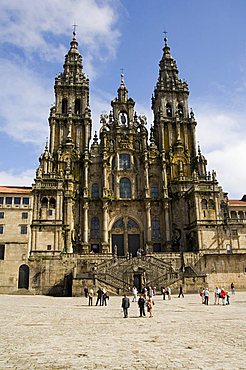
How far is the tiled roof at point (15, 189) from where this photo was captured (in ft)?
162

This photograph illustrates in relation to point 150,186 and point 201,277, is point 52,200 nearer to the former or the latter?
point 150,186

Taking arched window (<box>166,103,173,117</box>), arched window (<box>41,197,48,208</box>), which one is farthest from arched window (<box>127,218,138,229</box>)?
arched window (<box>166,103,173,117</box>)

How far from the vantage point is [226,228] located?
52469 mm

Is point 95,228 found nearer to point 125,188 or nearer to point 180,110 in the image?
point 125,188

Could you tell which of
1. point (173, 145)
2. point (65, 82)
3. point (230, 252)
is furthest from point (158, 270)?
point (65, 82)

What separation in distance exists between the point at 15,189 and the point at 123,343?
41.5m

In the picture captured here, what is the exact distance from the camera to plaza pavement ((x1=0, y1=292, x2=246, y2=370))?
32.7 feet

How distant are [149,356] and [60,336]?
16.5 ft

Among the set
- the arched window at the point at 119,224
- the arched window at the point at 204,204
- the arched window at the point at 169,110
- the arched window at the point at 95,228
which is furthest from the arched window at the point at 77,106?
the arched window at the point at 204,204

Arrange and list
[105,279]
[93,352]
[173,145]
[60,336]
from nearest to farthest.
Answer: [93,352]
[60,336]
[105,279]
[173,145]

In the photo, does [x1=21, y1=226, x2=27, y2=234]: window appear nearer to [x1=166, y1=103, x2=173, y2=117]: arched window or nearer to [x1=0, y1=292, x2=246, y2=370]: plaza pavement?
[x1=0, y1=292, x2=246, y2=370]: plaza pavement

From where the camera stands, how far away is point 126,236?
56188 mm

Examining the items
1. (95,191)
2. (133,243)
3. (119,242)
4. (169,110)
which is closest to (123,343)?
(119,242)

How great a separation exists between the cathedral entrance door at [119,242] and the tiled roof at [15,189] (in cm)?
1497
